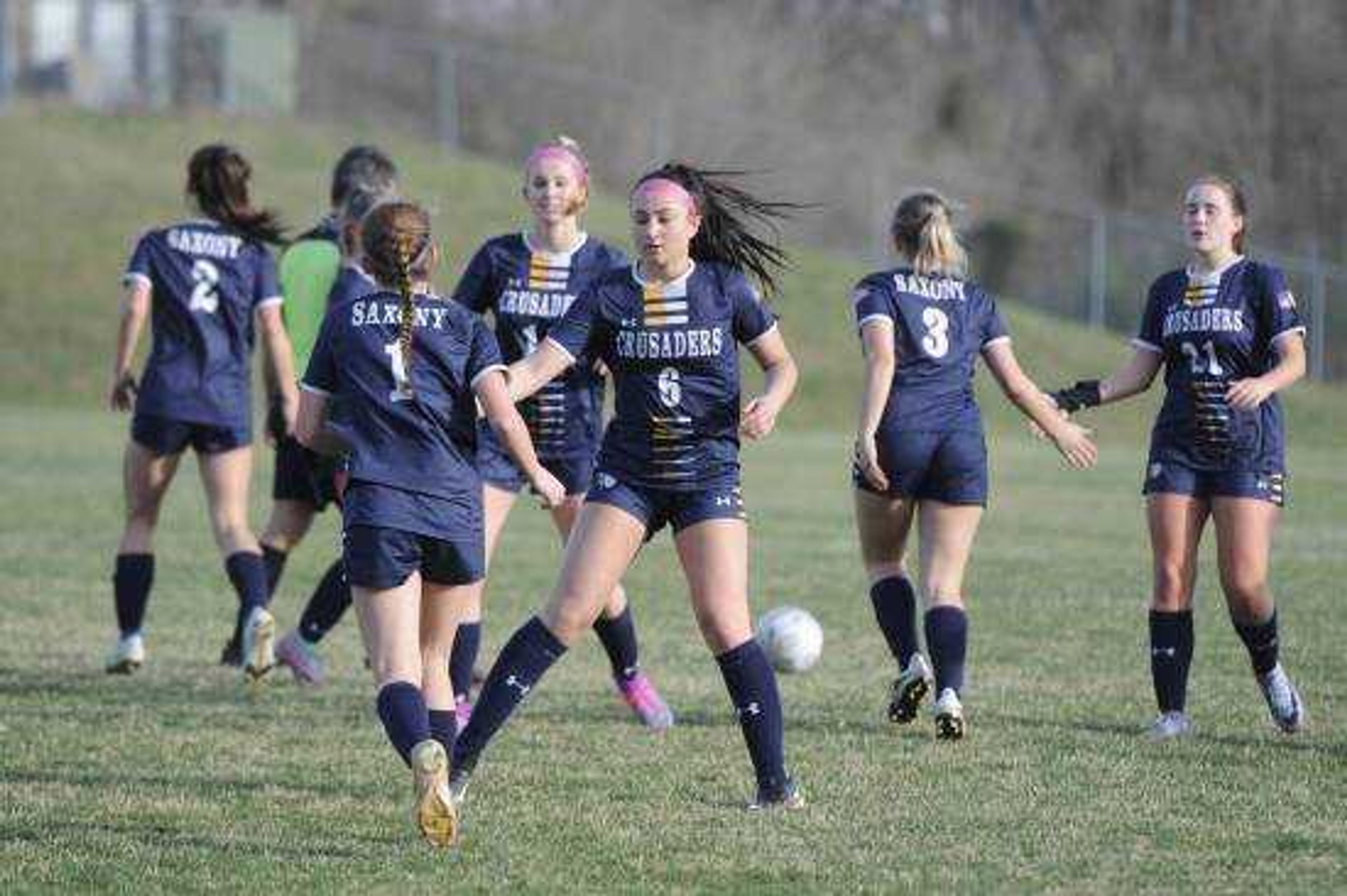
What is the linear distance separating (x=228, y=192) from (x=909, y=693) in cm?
361

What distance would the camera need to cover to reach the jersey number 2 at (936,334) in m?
8.76

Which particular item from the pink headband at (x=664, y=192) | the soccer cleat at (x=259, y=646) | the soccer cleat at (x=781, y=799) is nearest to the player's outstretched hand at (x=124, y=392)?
the soccer cleat at (x=259, y=646)

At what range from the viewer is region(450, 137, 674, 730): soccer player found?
351 inches

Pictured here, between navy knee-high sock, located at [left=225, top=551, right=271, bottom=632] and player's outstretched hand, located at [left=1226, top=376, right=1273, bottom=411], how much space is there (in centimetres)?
412

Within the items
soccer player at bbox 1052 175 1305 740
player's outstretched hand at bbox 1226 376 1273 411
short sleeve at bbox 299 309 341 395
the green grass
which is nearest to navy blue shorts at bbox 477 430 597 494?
the green grass

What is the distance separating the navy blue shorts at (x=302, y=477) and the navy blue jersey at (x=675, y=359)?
3.04 m

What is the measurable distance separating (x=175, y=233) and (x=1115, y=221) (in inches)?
1272

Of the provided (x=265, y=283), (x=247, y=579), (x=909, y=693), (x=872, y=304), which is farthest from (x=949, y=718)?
(x=265, y=283)

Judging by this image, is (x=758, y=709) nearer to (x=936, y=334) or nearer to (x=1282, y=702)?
(x=936, y=334)

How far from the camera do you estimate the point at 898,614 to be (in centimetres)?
909

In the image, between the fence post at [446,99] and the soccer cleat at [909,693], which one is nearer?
the soccer cleat at [909,693]

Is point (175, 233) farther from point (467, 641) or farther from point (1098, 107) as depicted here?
point (1098, 107)

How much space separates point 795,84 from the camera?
52.3 metres

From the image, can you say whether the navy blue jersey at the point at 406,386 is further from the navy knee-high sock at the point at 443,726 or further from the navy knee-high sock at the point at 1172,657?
the navy knee-high sock at the point at 1172,657
